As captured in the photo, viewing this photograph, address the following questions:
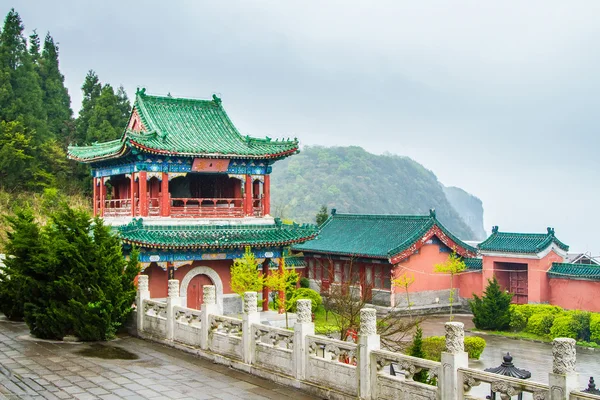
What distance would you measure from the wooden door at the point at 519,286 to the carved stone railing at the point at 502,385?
22795 mm

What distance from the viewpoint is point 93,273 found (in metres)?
16.0

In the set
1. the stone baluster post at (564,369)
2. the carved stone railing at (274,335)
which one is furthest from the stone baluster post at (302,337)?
the stone baluster post at (564,369)

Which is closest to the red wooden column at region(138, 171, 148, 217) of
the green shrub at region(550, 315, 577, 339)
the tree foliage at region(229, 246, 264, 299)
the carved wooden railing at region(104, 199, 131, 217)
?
the carved wooden railing at region(104, 199, 131, 217)

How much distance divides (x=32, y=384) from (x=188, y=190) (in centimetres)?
1374

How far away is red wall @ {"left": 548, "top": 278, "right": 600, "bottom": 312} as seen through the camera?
2825 centimetres

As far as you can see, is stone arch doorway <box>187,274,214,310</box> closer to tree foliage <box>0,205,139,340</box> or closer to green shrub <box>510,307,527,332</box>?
tree foliage <box>0,205,139,340</box>

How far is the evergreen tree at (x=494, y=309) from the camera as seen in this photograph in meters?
27.5

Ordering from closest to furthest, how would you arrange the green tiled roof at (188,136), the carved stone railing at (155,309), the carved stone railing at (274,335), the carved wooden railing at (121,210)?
the carved stone railing at (274,335)
the carved stone railing at (155,309)
the green tiled roof at (188,136)
the carved wooden railing at (121,210)

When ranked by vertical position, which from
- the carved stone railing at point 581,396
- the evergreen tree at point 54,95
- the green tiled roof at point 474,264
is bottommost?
the green tiled roof at point 474,264

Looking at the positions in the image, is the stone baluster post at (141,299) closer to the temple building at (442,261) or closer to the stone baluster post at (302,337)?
the stone baluster post at (302,337)

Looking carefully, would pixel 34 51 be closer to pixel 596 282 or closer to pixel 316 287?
pixel 316 287

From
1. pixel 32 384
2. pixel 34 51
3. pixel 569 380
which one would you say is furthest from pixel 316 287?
pixel 34 51

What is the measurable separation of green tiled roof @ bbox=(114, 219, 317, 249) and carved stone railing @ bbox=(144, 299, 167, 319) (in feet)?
13.2

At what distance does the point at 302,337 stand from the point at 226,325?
279 cm
